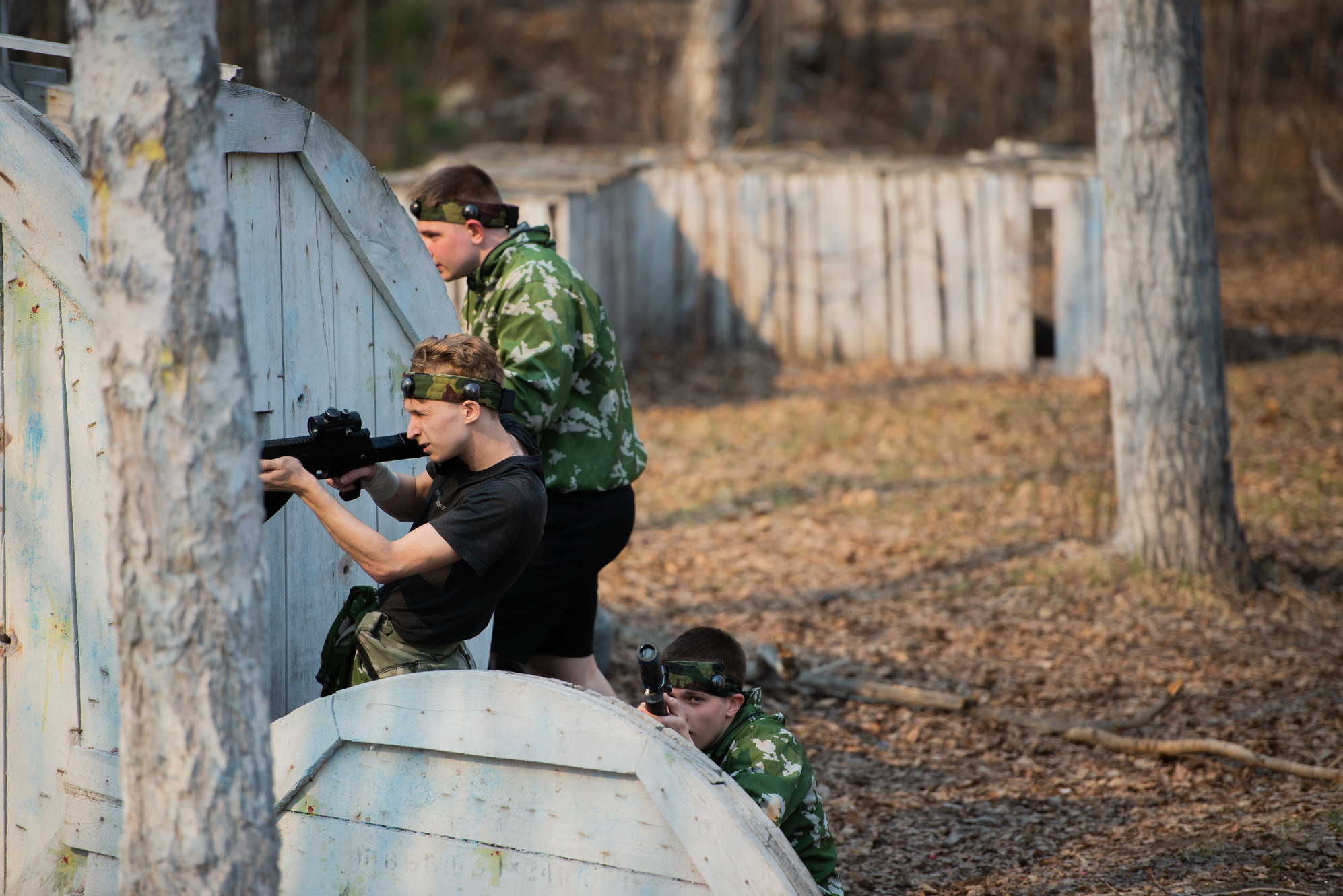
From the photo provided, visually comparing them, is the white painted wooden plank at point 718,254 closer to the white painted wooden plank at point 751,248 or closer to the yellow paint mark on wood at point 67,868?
the white painted wooden plank at point 751,248

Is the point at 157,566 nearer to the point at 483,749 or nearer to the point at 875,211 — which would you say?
the point at 483,749

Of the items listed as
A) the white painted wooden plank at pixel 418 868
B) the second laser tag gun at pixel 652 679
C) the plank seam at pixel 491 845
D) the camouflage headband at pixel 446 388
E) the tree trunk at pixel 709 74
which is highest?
the tree trunk at pixel 709 74

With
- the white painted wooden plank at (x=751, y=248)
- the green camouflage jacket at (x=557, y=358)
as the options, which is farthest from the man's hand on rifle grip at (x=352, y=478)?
the white painted wooden plank at (x=751, y=248)

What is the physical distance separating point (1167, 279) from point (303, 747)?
5.12m

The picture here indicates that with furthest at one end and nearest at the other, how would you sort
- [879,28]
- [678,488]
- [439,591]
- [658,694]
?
[879,28]
[678,488]
[439,591]
[658,694]

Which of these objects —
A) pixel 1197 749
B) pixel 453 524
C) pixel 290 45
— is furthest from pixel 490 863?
pixel 290 45

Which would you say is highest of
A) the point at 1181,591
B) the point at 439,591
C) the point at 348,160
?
the point at 348,160

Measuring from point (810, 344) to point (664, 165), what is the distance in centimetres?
258

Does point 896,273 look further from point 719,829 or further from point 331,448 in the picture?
point 719,829

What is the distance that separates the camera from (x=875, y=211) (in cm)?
1225

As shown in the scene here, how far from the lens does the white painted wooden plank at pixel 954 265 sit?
39.3 ft

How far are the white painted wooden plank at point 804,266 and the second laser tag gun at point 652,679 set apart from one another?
33.3 ft

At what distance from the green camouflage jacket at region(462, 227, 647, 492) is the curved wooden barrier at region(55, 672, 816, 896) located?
1.24 meters

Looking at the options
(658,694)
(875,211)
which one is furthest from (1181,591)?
(875,211)
